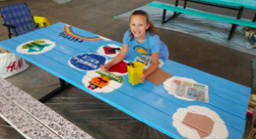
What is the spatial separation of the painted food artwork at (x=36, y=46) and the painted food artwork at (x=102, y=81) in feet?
2.27

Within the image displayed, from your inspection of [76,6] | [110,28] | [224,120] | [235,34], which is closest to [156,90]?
[224,120]

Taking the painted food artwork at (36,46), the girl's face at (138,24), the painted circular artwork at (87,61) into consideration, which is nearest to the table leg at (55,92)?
the painted food artwork at (36,46)

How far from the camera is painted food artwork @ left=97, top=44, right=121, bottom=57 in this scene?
6.45 feet

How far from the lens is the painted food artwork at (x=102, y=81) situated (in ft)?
4.86

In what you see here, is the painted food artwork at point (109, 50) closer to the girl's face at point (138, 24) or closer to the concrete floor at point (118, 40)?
the girl's face at point (138, 24)

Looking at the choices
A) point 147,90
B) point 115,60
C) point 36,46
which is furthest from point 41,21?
point 147,90

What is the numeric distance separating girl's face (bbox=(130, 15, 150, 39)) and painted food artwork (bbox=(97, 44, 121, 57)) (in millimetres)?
382

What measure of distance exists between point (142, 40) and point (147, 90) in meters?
0.57

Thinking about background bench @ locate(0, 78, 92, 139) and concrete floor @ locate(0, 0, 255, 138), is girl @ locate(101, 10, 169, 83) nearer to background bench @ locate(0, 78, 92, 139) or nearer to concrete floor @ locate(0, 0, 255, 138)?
background bench @ locate(0, 78, 92, 139)

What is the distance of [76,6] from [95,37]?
12.7 ft

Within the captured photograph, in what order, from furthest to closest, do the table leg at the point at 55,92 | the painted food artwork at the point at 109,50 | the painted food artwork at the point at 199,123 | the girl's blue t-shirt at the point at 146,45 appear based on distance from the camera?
the table leg at the point at 55,92 < the painted food artwork at the point at 109,50 < the girl's blue t-shirt at the point at 146,45 < the painted food artwork at the point at 199,123

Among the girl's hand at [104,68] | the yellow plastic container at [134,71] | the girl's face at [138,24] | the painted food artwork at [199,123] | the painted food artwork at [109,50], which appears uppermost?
the girl's face at [138,24]

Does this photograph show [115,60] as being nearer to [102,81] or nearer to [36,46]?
[102,81]

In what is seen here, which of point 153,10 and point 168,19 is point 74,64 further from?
point 153,10
